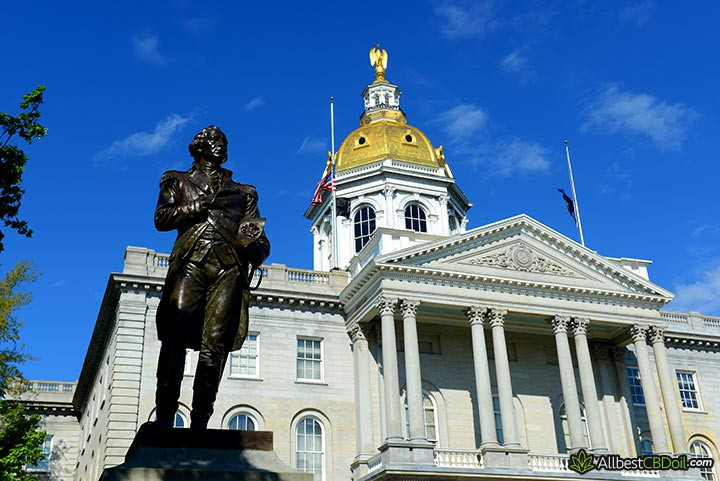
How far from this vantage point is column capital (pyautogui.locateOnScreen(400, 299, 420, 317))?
35.0m

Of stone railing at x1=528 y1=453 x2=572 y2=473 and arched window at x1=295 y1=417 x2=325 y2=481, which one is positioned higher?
arched window at x1=295 y1=417 x2=325 y2=481

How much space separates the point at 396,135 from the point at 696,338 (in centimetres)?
2169

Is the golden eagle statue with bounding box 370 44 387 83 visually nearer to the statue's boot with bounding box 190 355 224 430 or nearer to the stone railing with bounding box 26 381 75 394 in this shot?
the stone railing with bounding box 26 381 75 394

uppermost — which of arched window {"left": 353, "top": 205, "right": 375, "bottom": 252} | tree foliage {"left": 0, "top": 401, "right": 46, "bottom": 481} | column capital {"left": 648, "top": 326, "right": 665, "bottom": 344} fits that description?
arched window {"left": 353, "top": 205, "right": 375, "bottom": 252}

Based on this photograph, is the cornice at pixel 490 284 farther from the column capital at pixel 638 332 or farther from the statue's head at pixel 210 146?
the statue's head at pixel 210 146

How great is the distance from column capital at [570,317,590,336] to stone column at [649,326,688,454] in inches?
145

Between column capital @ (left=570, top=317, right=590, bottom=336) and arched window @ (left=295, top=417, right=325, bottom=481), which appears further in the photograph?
column capital @ (left=570, top=317, right=590, bottom=336)

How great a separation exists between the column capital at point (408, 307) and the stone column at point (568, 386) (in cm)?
678

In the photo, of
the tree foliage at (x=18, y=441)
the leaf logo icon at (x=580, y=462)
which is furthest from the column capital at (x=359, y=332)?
the tree foliage at (x=18, y=441)

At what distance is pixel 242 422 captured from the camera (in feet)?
116

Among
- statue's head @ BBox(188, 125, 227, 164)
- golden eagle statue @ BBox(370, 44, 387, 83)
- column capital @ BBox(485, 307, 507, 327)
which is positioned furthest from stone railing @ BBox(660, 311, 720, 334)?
statue's head @ BBox(188, 125, 227, 164)

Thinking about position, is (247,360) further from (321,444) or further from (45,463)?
(45,463)

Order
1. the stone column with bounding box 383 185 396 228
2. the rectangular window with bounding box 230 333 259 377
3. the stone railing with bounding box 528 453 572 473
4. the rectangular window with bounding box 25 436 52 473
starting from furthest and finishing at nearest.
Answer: the rectangular window with bounding box 25 436 52 473, the stone column with bounding box 383 185 396 228, the rectangular window with bounding box 230 333 259 377, the stone railing with bounding box 528 453 572 473

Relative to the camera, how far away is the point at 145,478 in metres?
7.12
